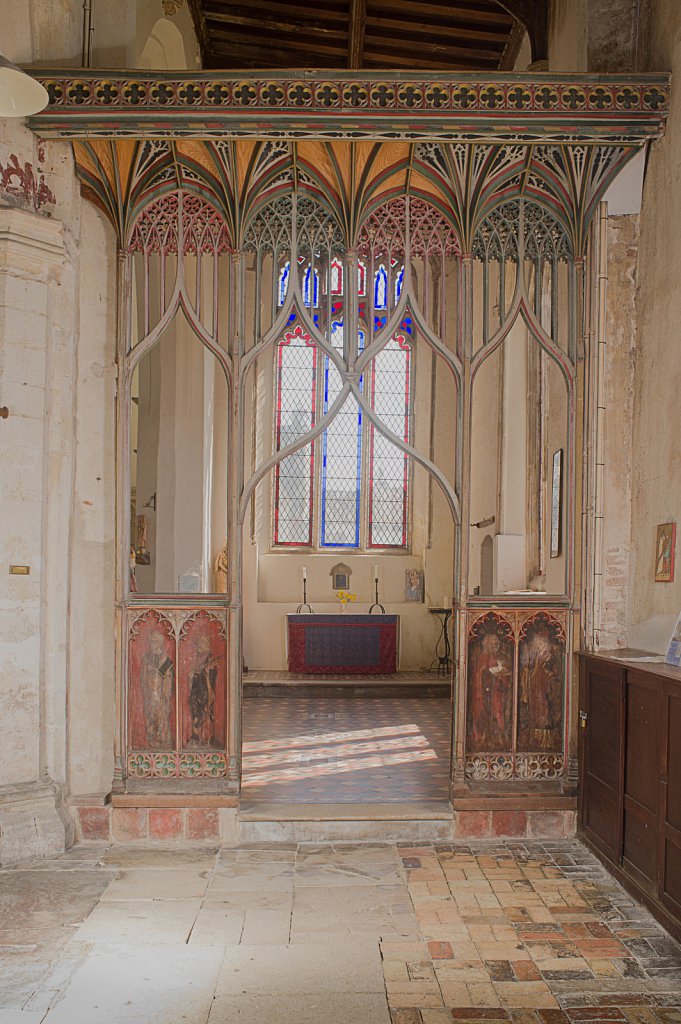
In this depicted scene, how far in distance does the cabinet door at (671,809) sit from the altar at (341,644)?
26.1 feet

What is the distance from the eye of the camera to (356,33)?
30.8ft

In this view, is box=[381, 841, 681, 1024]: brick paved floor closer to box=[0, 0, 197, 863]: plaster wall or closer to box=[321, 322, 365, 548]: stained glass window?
box=[0, 0, 197, 863]: plaster wall

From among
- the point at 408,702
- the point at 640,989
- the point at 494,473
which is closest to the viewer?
the point at 640,989

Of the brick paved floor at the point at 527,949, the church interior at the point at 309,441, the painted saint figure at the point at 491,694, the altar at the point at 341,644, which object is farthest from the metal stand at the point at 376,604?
the brick paved floor at the point at 527,949

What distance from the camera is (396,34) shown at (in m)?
9.60

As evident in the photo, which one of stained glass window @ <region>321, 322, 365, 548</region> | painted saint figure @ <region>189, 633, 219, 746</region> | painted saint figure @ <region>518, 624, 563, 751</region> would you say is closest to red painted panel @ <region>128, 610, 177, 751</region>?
painted saint figure @ <region>189, 633, 219, 746</region>

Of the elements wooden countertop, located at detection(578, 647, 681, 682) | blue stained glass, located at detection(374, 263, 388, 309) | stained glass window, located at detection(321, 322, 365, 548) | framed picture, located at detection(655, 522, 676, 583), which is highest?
blue stained glass, located at detection(374, 263, 388, 309)

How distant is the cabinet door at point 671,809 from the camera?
13.0 feet

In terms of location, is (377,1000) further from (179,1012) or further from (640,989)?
(640,989)

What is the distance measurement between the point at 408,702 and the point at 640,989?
7204mm

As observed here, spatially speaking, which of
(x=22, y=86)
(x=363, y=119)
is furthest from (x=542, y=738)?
(x=22, y=86)

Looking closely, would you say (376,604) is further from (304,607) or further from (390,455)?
(390,455)

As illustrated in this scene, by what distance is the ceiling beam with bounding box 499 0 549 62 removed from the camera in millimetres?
7242

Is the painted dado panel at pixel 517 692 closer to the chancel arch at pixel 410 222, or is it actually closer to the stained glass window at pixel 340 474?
the chancel arch at pixel 410 222
